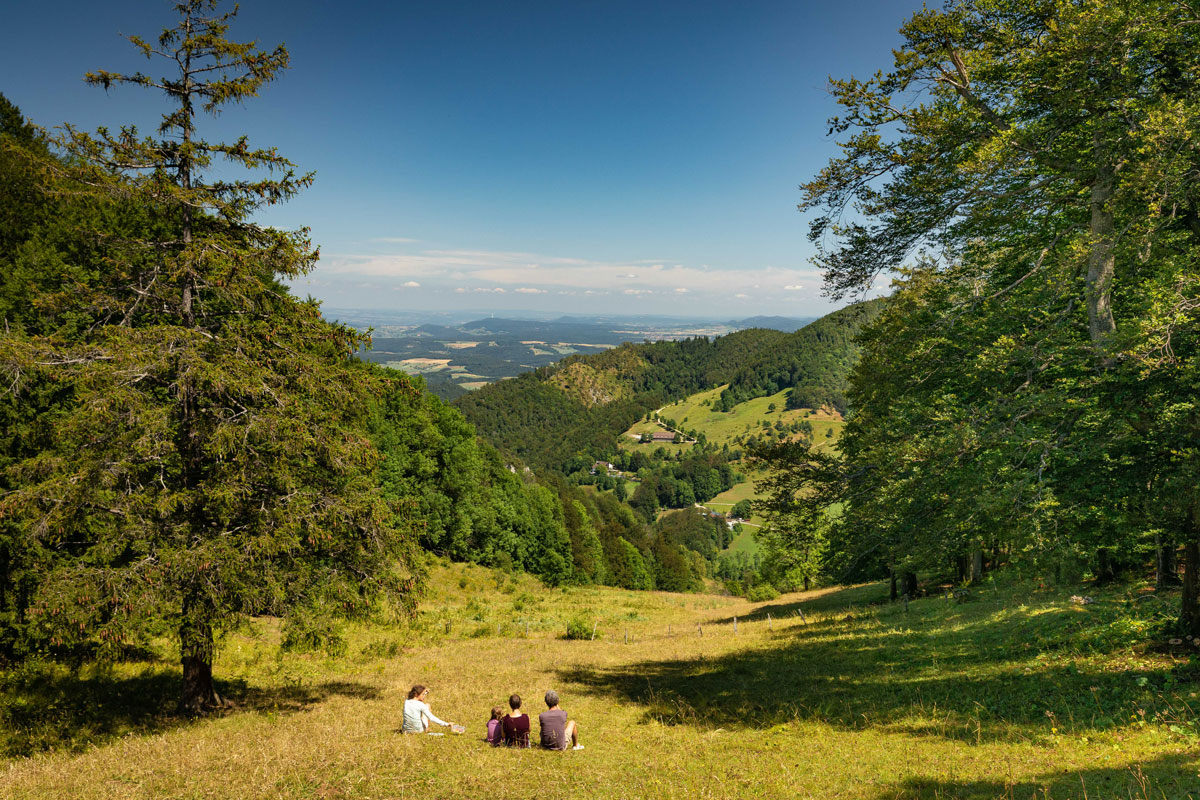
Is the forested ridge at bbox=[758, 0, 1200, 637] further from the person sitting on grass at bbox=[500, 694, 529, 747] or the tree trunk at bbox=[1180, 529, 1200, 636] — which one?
the person sitting on grass at bbox=[500, 694, 529, 747]

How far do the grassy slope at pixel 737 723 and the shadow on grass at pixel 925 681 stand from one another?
0.07 metres

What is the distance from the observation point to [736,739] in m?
9.95

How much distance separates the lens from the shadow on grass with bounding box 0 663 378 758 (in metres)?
9.77

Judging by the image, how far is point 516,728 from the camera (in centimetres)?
961

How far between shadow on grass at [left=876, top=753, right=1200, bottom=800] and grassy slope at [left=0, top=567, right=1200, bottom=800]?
4cm

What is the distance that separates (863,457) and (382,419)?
120 ft

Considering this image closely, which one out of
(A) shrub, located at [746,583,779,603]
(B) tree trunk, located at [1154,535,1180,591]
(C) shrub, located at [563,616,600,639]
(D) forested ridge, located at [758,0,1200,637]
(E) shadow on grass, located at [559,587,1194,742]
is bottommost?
(A) shrub, located at [746,583,779,603]

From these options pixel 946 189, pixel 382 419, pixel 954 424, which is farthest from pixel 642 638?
pixel 382 419

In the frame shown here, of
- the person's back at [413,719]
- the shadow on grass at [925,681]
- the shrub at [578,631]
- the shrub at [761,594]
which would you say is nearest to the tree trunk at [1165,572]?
the shadow on grass at [925,681]

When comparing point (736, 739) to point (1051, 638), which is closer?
point (736, 739)

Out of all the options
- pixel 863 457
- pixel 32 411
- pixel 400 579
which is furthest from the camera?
pixel 32 411

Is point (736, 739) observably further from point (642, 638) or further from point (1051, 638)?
point (642, 638)

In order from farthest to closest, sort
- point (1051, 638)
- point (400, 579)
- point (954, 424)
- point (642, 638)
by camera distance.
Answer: point (642, 638) → point (1051, 638) → point (400, 579) → point (954, 424)

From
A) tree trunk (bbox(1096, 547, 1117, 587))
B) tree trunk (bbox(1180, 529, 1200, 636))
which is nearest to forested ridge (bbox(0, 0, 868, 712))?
tree trunk (bbox(1180, 529, 1200, 636))
